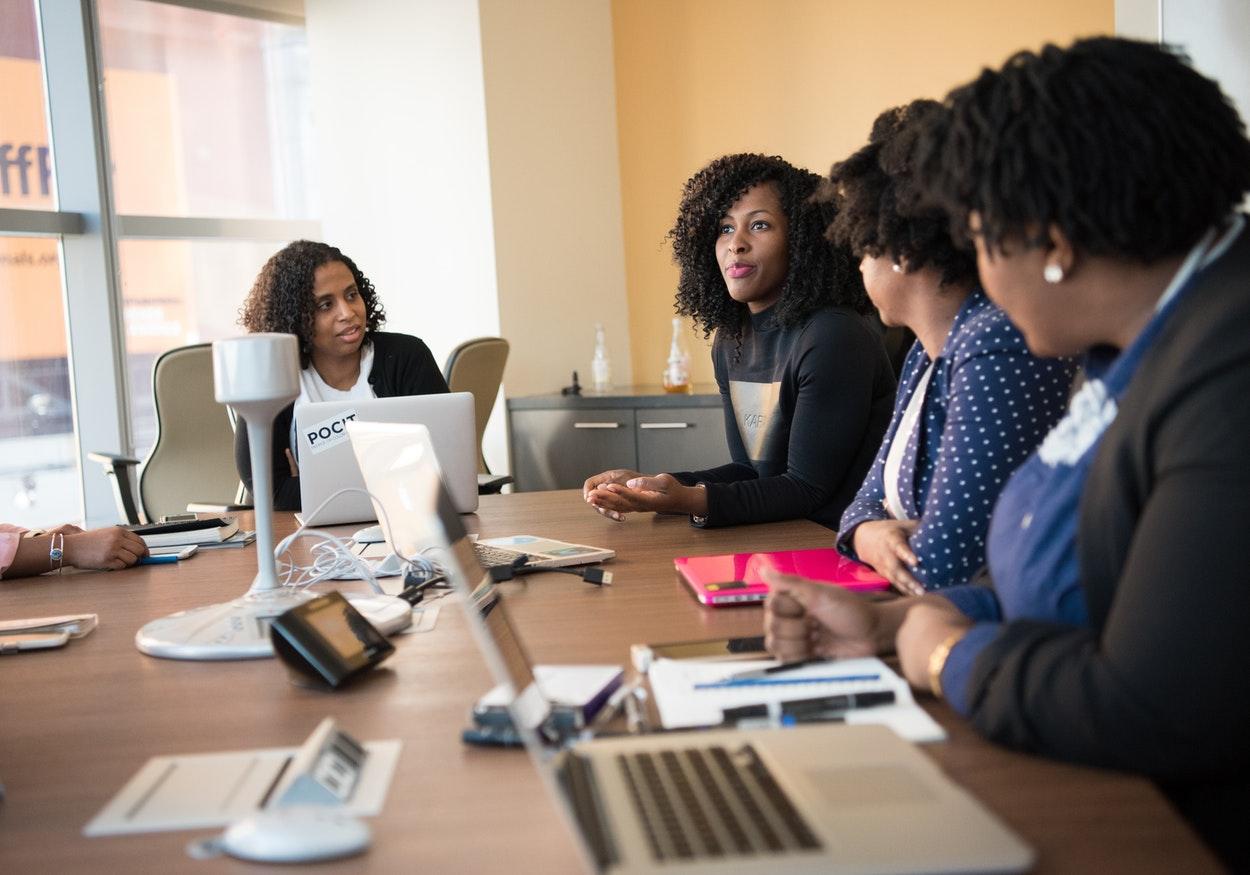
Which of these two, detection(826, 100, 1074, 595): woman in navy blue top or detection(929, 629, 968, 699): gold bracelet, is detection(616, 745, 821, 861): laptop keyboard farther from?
detection(826, 100, 1074, 595): woman in navy blue top

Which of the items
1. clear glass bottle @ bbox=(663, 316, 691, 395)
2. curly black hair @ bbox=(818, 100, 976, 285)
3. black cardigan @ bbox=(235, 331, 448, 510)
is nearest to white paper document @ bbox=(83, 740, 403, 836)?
curly black hair @ bbox=(818, 100, 976, 285)

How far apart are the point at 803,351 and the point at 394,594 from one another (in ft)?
3.44

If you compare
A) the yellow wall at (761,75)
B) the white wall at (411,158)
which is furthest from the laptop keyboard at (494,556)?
the yellow wall at (761,75)

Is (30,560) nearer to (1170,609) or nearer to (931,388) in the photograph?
(931,388)

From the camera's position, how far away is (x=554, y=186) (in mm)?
5164

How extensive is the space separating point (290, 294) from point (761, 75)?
2.44 m

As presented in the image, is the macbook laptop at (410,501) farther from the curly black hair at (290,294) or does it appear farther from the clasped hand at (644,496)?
the curly black hair at (290,294)

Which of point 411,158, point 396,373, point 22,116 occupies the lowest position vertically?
point 396,373

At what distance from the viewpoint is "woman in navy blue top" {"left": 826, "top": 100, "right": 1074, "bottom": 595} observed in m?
1.63

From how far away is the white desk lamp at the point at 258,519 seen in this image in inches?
63.1

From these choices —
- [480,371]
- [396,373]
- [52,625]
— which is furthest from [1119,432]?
[480,371]

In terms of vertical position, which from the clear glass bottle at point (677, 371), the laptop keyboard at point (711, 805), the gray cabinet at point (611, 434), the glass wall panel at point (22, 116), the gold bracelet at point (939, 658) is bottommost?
the gray cabinet at point (611, 434)

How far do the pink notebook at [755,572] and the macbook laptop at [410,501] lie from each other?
0.21 m

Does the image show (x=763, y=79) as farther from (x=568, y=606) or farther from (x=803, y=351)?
(x=568, y=606)
